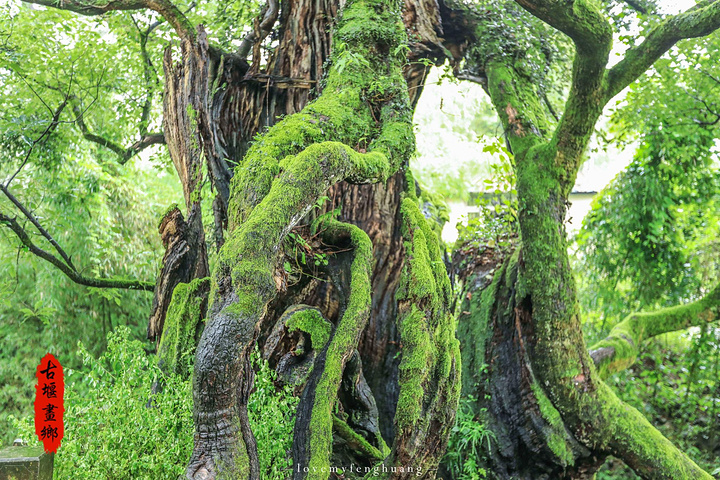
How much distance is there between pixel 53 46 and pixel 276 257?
16.7 ft

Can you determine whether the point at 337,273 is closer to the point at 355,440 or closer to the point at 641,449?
the point at 355,440

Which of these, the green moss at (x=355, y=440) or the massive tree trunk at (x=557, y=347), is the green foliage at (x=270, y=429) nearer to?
the green moss at (x=355, y=440)

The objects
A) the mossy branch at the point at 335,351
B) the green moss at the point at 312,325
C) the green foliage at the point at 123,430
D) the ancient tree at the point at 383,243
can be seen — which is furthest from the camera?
the green moss at the point at 312,325

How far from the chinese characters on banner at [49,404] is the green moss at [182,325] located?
87cm

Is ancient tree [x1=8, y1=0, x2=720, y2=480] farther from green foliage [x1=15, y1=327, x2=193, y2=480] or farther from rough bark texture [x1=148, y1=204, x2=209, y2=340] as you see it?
green foliage [x1=15, y1=327, x2=193, y2=480]

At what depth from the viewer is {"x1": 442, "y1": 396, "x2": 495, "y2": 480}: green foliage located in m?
4.68

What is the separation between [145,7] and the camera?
474 centimetres

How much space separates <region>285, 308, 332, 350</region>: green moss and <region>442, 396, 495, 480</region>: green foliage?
1678mm

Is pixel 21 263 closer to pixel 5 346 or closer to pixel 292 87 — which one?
pixel 5 346

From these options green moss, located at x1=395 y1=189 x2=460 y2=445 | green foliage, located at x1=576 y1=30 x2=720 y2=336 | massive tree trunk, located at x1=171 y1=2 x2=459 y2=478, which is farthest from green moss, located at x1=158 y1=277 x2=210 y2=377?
green foliage, located at x1=576 y1=30 x2=720 y2=336

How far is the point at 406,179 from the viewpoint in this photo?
15.7ft

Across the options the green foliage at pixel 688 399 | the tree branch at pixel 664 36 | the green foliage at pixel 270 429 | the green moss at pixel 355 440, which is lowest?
the green foliage at pixel 688 399

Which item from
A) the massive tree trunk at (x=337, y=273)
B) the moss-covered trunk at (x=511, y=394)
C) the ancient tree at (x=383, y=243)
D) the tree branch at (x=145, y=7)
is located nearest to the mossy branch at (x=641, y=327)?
the ancient tree at (x=383, y=243)

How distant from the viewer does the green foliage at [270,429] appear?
9.25 ft
